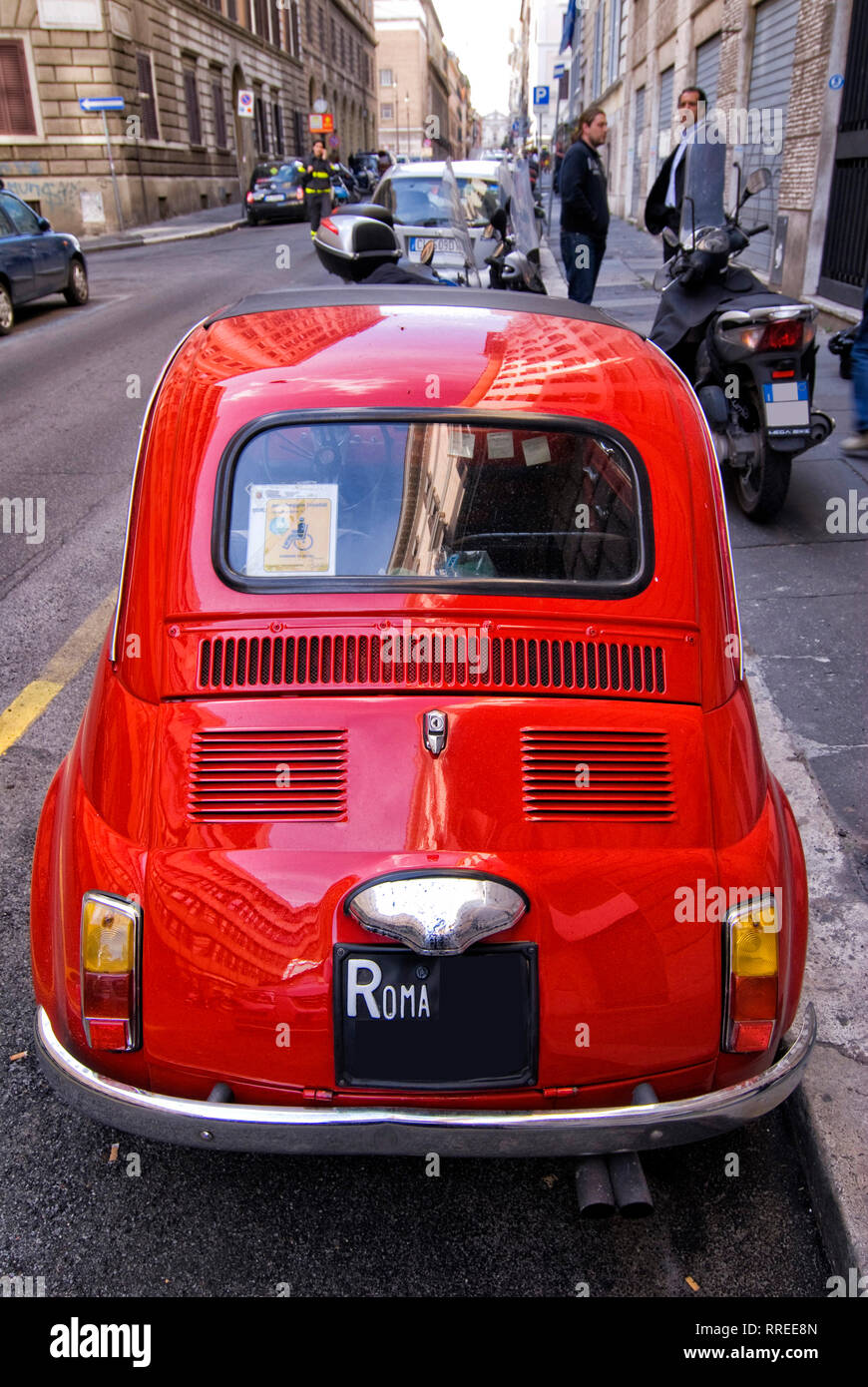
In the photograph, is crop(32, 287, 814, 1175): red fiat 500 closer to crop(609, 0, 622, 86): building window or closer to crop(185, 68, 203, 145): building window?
crop(609, 0, 622, 86): building window

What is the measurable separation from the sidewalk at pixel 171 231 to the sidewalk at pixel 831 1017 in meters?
26.0

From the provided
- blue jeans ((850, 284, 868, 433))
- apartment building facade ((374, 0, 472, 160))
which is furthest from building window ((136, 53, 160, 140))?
apartment building facade ((374, 0, 472, 160))

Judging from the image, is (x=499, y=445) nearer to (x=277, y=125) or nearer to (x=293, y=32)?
(x=277, y=125)

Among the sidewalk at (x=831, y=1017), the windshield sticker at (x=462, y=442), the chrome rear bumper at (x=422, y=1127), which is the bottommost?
the sidewalk at (x=831, y=1017)

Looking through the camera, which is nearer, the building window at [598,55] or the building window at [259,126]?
the building window at [598,55]

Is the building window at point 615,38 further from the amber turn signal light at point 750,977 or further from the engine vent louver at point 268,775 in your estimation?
the amber turn signal light at point 750,977

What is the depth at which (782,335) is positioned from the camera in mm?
5605

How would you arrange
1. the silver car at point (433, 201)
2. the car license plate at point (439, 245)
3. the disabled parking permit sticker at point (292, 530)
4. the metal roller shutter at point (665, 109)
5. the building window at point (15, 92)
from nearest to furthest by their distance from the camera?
the disabled parking permit sticker at point (292, 530) → the car license plate at point (439, 245) → the silver car at point (433, 201) → the metal roller shutter at point (665, 109) → the building window at point (15, 92)

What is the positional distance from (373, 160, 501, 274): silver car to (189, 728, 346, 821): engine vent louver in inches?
383

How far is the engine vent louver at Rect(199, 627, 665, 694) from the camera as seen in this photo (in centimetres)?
218

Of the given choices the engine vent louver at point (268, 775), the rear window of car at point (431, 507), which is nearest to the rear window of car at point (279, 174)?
the rear window of car at point (431, 507)

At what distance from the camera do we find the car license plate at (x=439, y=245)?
34.0 feet

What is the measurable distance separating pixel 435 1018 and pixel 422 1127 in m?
0.19
